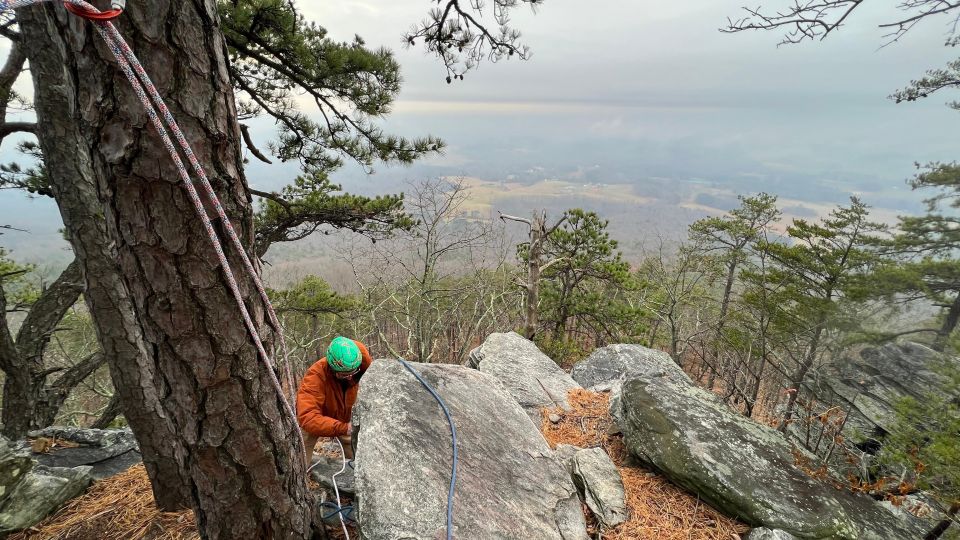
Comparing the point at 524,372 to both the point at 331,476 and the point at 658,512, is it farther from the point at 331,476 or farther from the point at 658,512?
the point at 331,476

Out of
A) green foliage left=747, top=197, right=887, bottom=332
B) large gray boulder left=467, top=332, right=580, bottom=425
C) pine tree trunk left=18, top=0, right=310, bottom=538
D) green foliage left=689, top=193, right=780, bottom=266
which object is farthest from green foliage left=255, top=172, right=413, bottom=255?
green foliage left=689, top=193, right=780, bottom=266

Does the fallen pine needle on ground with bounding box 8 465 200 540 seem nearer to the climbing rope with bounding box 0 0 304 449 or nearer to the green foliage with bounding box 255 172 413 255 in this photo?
the climbing rope with bounding box 0 0 304 449

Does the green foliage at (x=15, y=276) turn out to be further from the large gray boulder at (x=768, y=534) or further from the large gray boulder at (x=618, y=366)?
the large gray boulder at (x=618, y=366)

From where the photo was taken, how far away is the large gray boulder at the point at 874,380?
10.6 meters

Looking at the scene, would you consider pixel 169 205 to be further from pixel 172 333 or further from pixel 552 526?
pixel 552 526

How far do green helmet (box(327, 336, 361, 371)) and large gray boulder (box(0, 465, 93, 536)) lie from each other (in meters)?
1.84

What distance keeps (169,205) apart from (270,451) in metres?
1.08

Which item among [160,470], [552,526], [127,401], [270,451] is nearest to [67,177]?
[127,401]

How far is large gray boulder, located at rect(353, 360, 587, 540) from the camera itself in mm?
2094

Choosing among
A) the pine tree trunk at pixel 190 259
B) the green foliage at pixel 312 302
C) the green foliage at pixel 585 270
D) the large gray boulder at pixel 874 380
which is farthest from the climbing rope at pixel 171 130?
the large gray boulder at pixel 874 380

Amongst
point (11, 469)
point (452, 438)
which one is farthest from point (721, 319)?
point (11, 469)

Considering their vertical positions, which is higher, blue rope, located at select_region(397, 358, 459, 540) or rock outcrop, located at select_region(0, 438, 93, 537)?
blue rope, located at select_region(397, 358, 459, 540)

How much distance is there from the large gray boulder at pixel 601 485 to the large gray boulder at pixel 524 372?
3.82ft

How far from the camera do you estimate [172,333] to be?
139 cm
